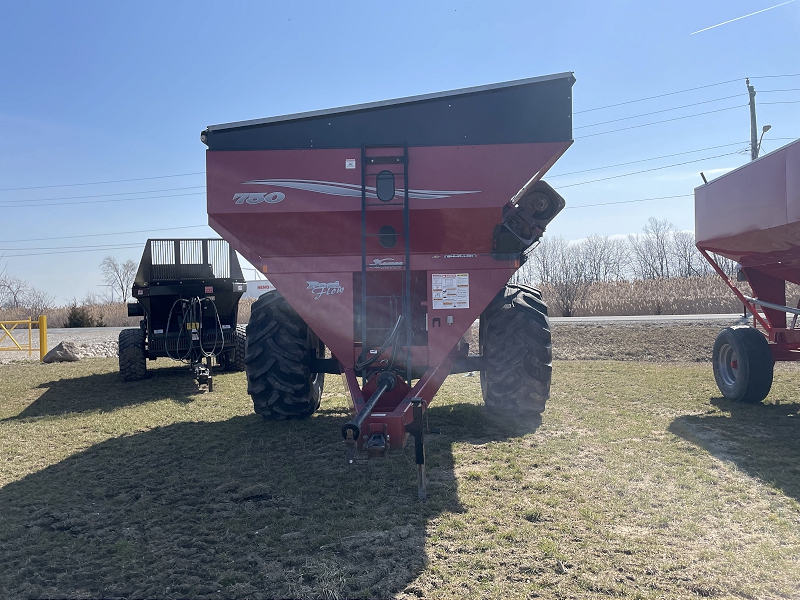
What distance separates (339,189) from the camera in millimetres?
5566

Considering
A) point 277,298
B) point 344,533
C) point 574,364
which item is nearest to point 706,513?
point 344,533

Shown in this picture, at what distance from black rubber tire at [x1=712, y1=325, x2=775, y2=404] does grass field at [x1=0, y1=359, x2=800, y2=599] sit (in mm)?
287

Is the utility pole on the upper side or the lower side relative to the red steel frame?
upper

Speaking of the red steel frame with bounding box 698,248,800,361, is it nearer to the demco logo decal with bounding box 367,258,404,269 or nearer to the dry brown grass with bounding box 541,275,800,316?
the demco logo decal with bounding box 367,258,404,269

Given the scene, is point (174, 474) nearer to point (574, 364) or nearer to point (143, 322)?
point (143, 322)

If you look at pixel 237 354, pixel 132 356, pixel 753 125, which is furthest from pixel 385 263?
pixel 753 125

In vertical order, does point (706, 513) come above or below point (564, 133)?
below

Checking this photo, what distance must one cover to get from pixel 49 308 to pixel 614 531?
42.9 m

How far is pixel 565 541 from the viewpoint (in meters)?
3.57

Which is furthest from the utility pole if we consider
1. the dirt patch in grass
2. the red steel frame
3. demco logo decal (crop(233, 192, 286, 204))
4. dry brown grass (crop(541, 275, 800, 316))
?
demco logo decal (crop(233, 192, 286, 204))

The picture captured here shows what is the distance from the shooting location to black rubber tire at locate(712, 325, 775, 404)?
7.45 metres

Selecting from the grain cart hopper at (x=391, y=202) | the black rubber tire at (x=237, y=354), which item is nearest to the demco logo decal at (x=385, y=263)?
the grain cart hopper at (x=391, y=202)

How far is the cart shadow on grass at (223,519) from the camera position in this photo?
320 cm

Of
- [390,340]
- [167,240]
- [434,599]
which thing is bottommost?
[434,599]
